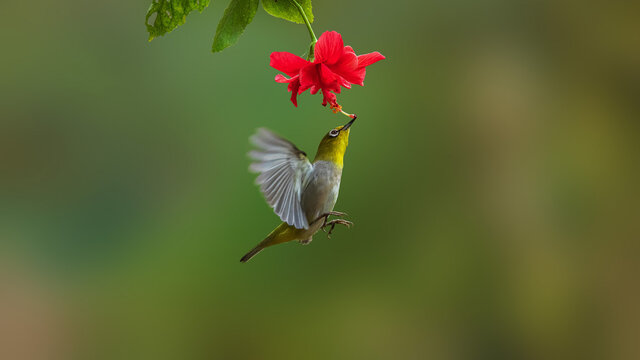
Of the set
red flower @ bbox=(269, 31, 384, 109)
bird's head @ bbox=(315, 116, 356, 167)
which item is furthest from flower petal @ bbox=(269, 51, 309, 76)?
bird's head @ bbox=(315, 116, 356, 167)

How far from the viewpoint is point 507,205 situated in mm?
2295

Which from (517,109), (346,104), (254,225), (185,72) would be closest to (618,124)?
(517,109)

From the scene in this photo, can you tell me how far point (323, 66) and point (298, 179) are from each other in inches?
7.7

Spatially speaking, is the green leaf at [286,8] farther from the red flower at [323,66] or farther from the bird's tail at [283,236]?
the bird's tail at [283,236]

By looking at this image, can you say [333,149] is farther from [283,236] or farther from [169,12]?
[169,12]

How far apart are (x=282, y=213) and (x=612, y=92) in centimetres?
207

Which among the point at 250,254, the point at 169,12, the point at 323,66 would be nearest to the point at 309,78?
the point at 323,66

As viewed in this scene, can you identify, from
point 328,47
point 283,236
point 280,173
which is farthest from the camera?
point 283,236

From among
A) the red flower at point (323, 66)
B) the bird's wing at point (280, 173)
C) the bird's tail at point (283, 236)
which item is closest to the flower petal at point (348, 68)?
the red flower at point (323, 66)

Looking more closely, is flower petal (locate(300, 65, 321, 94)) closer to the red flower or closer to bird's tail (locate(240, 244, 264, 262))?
the red flower

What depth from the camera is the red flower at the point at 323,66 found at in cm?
53

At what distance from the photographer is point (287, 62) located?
21.5 inches

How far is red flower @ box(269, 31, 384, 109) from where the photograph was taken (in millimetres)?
533

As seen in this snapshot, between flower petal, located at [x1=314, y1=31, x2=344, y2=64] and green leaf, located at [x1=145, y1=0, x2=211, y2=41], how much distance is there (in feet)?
0.37
